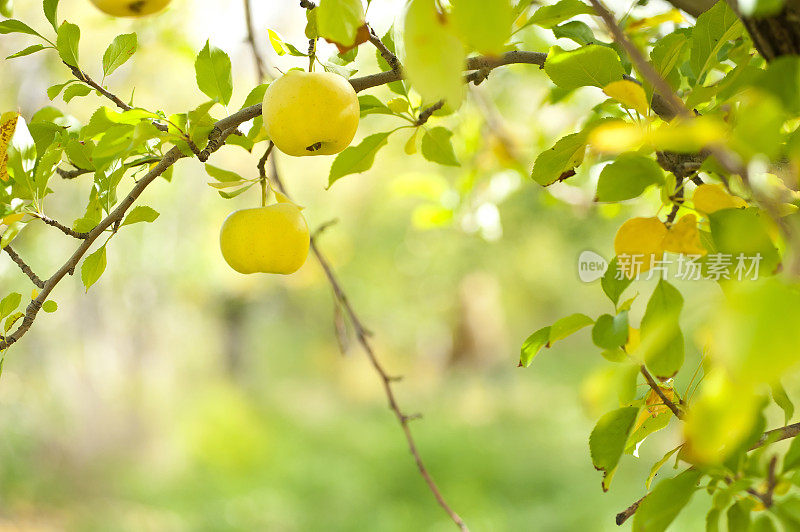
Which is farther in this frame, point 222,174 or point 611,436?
point 222,174

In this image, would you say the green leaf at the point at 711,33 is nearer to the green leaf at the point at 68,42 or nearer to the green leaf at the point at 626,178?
the green leaf at the point at 626,178

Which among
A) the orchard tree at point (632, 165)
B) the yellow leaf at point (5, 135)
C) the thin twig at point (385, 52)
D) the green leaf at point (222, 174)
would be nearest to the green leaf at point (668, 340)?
the orchard tree at point (632, 165)

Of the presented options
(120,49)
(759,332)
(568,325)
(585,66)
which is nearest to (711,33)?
(585,66)

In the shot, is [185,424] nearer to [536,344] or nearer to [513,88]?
[513,88]

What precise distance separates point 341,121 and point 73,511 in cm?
374

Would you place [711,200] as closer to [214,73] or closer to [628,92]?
[628,92]

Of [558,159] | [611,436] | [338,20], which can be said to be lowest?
[611,436]

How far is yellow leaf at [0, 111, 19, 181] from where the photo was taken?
0.45m

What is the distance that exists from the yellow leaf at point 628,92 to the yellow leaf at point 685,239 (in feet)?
0.22

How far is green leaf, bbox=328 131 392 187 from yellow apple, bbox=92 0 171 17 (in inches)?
7.7

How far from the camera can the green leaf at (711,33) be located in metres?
0.39

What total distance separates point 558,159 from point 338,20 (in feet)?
0.60

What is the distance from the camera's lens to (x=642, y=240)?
365 mm

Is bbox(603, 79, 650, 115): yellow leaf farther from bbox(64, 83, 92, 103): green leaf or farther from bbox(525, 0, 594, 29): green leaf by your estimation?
bbox(64, 83, 92, 103): green leaf
